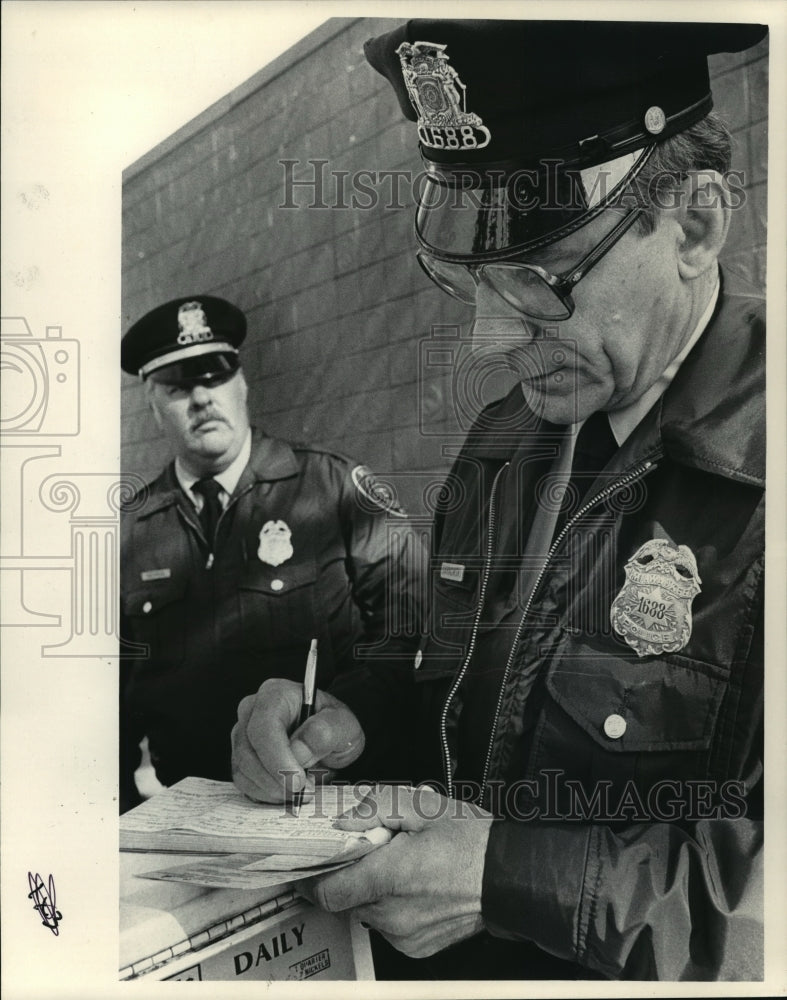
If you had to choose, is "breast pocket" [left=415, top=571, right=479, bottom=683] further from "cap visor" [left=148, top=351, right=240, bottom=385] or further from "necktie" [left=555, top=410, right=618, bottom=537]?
"cap visor" [left=148, top=351, right=240, bottom=385]

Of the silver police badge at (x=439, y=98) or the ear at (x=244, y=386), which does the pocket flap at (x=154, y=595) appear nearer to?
the ear at (x=244, y=386)

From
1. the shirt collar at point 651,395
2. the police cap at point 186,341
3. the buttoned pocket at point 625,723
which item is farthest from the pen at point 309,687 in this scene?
the shirt collar at point 651,395

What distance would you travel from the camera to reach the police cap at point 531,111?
277cm

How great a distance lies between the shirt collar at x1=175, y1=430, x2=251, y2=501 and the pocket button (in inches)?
45.1

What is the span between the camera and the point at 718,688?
2.77 meters

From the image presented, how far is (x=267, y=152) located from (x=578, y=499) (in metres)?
1.23

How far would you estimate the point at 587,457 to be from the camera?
Answer: 9.37 feet

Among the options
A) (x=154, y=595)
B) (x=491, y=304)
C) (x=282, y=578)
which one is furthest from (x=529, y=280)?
(x=154, y=595)

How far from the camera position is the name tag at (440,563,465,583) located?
2881 millimetres

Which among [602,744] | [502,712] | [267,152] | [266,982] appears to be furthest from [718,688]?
[267,152]

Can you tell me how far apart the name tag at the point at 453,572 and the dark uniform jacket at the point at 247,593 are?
0.07m

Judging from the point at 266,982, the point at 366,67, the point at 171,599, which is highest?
the point at 366,67

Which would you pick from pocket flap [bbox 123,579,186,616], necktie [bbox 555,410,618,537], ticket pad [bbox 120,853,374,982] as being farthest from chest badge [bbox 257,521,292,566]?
ticket pad [bbox 120,853,374,982]

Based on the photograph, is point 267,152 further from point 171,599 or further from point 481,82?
point 171,599
